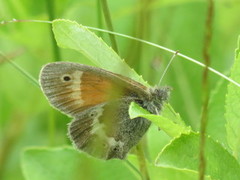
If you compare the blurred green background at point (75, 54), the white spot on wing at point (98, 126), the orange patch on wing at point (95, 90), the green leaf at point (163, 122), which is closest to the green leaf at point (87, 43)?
the green leaf at point (163, 122)

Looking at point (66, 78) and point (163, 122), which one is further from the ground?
point (163, 122)

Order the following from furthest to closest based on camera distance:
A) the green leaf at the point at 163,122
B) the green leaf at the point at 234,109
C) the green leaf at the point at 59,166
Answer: the green leaf at the point at 59,166, the green leaf at the point at 234,109, the green leaf at the point at 163,122

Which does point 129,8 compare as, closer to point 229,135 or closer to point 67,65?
point 67,65

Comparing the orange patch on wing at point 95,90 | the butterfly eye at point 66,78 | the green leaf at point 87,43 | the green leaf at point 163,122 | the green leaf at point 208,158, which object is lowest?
the orange patch on wing at point 95,90

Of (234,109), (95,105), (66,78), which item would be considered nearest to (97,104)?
(95,105)

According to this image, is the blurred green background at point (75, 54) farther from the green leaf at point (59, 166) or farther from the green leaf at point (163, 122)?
the green leaf at point (163, 122)

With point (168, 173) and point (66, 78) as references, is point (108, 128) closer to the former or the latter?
point (66, 78)
